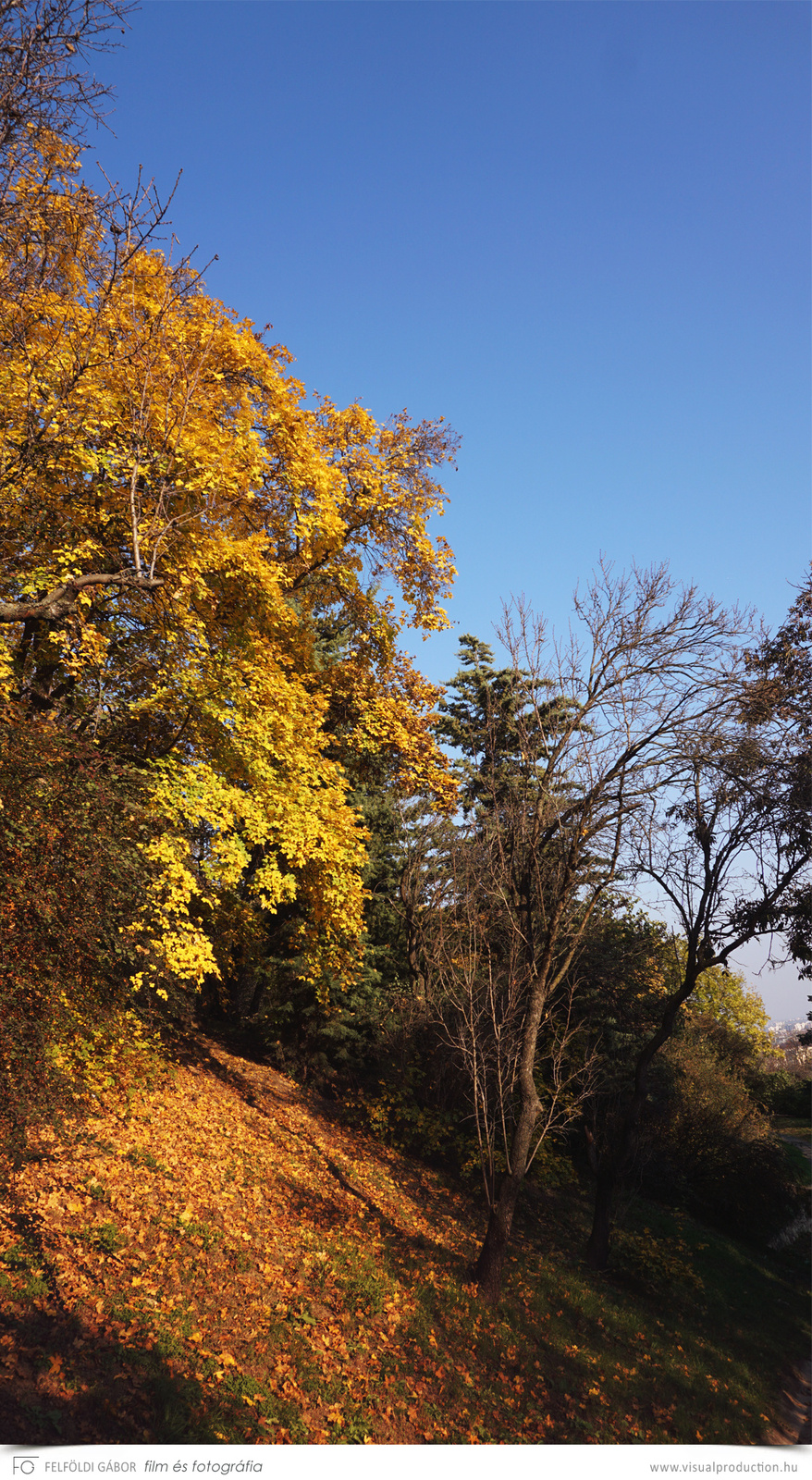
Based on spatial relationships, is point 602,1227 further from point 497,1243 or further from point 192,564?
point 192,564

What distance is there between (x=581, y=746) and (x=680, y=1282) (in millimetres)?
10926

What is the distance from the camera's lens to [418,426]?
13.1 meters

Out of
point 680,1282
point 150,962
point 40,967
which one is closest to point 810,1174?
point 680,1282

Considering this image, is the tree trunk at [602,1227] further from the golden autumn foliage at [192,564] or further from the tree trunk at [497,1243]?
the golden autumn foliage at [192,564]

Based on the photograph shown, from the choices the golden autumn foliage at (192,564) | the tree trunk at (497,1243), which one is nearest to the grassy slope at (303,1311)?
the tree trunk at (497,1243)

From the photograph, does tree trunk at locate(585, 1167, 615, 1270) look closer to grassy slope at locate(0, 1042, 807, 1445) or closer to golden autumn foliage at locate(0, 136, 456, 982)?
grassy slope at locate(0, 1042, 807, 1445)

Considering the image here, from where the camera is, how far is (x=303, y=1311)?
727 centimetres

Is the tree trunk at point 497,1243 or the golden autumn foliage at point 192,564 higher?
the golden autumn foliage at point 192,564

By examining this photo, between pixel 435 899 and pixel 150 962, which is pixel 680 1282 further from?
pixel 150 962

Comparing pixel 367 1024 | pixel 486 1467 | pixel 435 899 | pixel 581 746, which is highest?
pixel 581 746

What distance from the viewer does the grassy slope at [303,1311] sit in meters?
5.35

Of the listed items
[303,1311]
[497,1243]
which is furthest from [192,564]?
[497,1243]

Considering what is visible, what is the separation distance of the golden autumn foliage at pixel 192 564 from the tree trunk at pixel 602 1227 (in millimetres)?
6503

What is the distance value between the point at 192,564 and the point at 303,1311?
8457 mm
